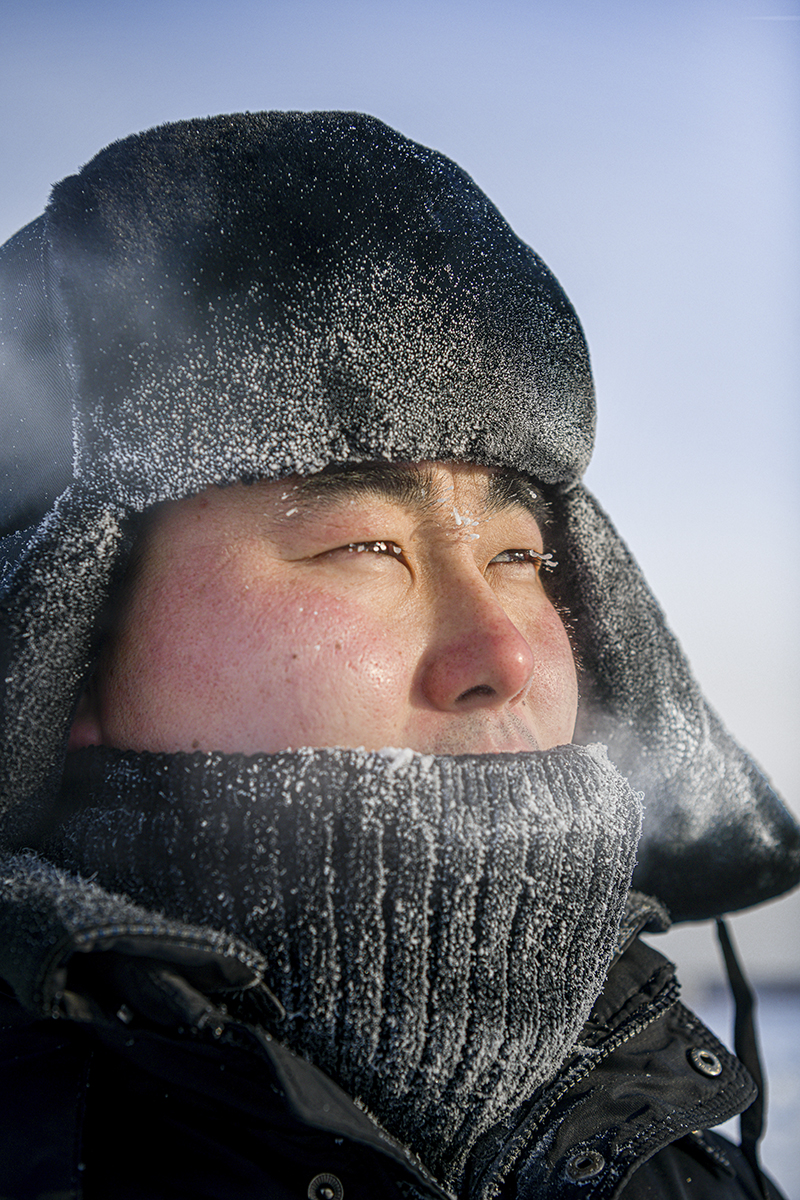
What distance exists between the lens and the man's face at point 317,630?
100cm

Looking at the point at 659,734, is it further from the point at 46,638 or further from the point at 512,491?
the point at 46,638

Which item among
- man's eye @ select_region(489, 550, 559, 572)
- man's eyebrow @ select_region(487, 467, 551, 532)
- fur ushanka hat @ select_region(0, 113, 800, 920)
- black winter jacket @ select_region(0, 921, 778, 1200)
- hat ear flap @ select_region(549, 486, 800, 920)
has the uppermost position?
fur ushanka hat @ select_region(0, 113, 800, 920)

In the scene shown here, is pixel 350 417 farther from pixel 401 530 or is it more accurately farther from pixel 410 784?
pixel 410 784

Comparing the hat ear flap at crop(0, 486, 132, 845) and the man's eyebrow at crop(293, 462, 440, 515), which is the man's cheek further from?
the hat ear flap at crop(0, 486, 132, 845)

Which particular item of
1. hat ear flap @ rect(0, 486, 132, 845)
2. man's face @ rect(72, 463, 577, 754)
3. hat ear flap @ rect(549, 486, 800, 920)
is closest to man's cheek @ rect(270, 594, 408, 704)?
man's face @ rect(72, 463, 577, 754)

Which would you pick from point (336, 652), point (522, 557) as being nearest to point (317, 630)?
point (336, 652)

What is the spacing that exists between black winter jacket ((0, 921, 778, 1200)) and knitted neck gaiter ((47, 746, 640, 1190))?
0.20ft

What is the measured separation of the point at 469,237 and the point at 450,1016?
3.24 feet

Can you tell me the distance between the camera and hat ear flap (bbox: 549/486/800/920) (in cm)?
150

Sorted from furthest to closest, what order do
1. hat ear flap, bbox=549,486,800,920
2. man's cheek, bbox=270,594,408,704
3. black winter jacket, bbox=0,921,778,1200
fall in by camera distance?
1. hat ear flap, bbox=549,486,800,920
2. man's cheek, bbox=270,594,408,704
3. black winter jacket, bbox=0,921,778,1200

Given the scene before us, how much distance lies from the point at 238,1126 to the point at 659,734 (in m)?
0.94

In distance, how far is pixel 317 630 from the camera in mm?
1013

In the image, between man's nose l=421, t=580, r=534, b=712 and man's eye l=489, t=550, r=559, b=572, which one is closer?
man's nose l=421, t=580, r=534, b=712

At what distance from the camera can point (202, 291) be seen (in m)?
1.05
